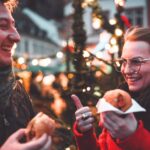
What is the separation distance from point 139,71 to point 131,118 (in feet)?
1.50

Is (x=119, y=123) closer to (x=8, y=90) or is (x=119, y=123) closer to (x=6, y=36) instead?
(x=8, y=90)

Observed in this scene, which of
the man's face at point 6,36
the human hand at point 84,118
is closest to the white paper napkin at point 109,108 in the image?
the human hand at point 84,118

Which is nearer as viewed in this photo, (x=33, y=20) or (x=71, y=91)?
(x=71, y=91)

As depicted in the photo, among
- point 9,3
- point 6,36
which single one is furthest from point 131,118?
→ point 9,3

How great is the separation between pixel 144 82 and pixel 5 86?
735mm

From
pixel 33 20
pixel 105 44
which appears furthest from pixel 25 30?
pixel 105 44

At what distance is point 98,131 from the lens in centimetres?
414

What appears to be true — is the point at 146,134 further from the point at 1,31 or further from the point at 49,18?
the point at 49,18

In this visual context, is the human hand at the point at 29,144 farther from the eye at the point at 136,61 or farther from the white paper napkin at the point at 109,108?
the eye at the point at 136,61

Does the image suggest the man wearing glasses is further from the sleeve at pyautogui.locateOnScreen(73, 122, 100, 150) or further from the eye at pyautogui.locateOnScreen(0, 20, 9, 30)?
the eye at pyautogui.locateOnScreen(0, 20, 9, 30)

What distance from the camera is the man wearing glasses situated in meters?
2.24

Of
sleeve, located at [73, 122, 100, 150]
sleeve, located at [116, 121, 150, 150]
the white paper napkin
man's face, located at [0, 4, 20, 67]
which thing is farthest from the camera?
sleeve, located at [73, 122, 100, 150]

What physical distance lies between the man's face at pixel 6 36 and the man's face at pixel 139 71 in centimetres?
62

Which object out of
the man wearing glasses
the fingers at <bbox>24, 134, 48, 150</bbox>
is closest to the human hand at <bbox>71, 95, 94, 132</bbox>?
the man wearing glasses
